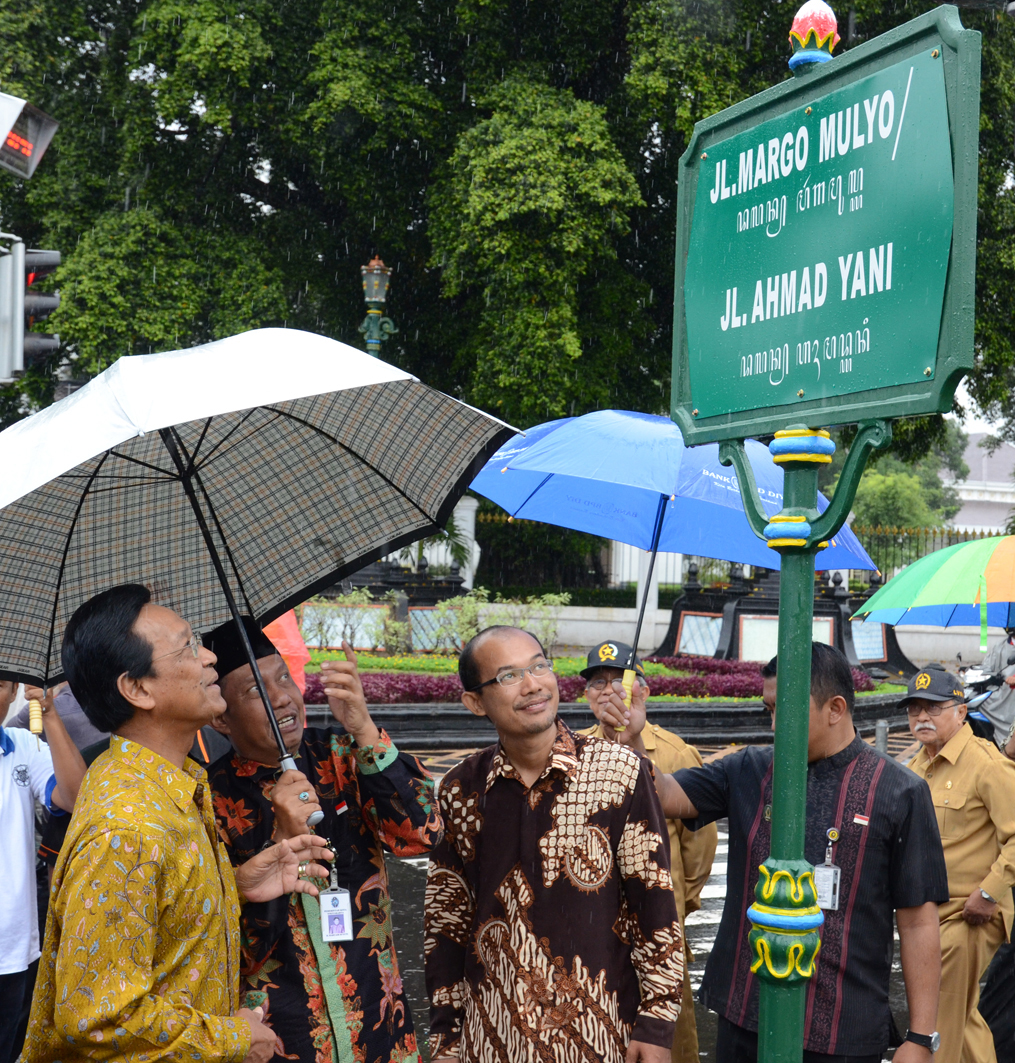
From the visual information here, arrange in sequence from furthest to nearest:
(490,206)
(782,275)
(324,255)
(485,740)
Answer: (324,255) → (490,206) → (485,740) → (782,275)

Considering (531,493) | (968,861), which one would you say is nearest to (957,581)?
(968,861)

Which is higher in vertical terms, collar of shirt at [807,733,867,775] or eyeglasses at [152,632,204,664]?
eyeglasses at [152,632,204,664]

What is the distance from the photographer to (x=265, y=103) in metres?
19.9

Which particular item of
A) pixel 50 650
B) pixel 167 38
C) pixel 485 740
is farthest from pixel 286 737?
pixel 167 38

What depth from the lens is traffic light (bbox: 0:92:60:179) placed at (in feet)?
23.9

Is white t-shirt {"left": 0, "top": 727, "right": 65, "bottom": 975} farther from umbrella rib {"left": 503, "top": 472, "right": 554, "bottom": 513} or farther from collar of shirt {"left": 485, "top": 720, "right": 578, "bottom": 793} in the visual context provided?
umbrella rib {"left": 503, "top": 472, "right": 554, "bottom": 513}

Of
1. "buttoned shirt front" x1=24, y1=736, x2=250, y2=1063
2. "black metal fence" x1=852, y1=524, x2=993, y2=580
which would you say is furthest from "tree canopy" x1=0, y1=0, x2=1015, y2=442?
"buttoned shirt front" x1=24, y1=736, x2=250, y2=1063

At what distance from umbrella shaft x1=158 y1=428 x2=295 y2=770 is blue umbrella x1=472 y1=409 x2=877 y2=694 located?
124cm

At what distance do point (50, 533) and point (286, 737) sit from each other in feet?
2.74

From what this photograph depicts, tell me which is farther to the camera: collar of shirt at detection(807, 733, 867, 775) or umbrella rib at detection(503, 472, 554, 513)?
umbrella rib at detection(503, 472, 554, 513)

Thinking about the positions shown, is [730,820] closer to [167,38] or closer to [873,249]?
[873,249]

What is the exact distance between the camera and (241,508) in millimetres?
3326

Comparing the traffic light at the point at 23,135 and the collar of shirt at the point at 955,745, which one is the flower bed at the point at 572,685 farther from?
the collar of shirt at the point at 955,745

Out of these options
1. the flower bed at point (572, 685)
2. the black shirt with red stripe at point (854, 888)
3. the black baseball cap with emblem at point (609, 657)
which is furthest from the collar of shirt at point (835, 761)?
the flower bed at point (572, 685)
